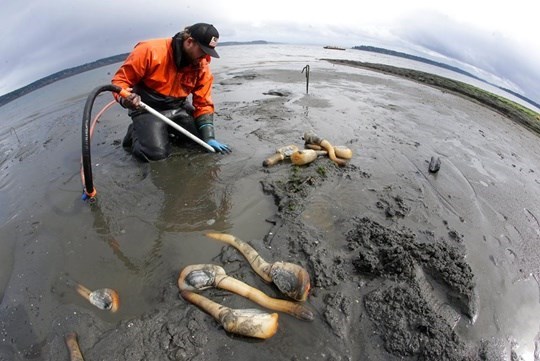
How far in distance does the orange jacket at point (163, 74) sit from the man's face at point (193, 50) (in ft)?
1.17

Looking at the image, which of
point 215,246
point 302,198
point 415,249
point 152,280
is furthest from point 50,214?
point 415,249

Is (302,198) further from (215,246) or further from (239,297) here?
(239,297)

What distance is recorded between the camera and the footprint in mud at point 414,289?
104 inches

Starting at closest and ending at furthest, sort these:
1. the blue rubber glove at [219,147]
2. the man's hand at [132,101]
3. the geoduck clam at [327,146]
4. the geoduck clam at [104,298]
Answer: the geoduck clam at [104,298]
the man's hand at [132,101]
the geoduck clam at [327,146]
the blue rubber glove at [219,147]

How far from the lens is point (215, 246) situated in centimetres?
367

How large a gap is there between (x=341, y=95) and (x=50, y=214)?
38.4ft

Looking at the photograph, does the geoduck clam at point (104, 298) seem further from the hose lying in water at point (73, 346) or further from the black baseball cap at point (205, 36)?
the black baseball cap at point (205, 36)

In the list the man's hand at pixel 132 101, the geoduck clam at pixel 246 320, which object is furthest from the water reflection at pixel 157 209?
the man's hand at pixel 132 101

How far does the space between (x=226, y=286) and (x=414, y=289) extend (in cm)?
187

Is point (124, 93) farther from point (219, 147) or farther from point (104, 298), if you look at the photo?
point (104, 298)

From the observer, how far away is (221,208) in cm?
451

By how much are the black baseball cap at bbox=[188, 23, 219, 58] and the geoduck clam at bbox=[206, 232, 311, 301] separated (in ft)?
11.5

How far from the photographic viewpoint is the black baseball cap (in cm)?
505

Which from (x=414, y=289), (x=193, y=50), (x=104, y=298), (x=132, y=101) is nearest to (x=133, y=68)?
(x=132, y=101)
